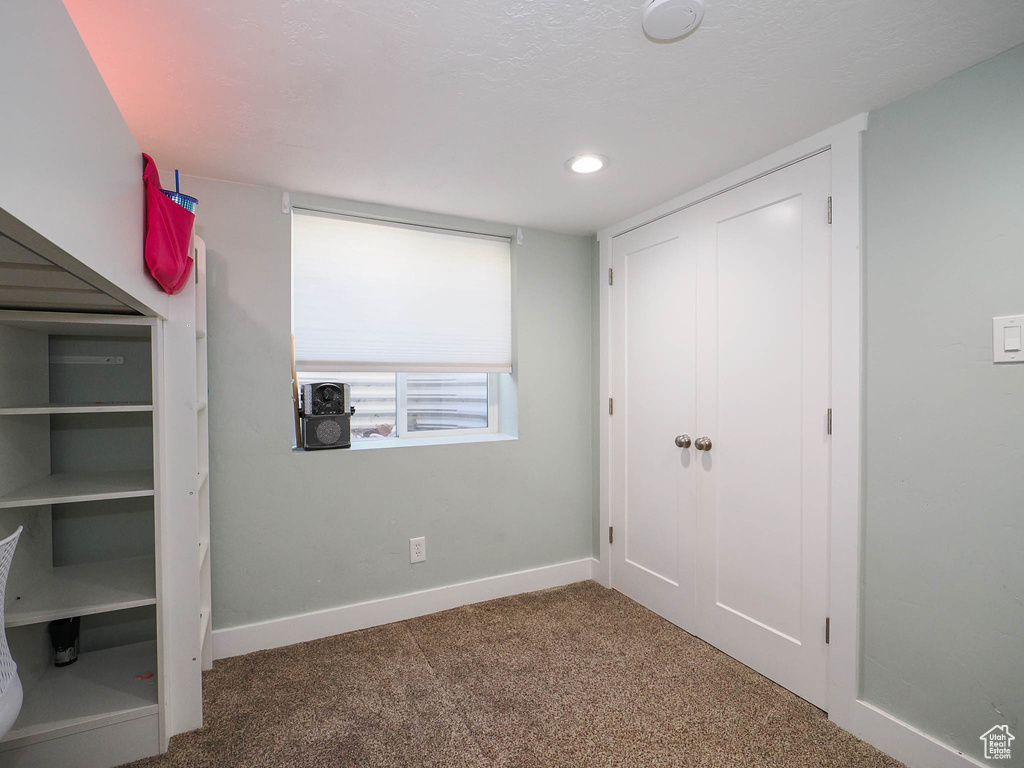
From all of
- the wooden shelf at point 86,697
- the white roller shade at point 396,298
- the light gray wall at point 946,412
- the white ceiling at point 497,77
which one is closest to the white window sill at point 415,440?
the white roller shade at point 396,298

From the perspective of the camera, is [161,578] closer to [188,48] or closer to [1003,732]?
[188,48]

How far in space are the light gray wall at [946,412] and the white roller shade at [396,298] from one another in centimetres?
187

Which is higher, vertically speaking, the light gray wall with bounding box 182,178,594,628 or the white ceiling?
the white ceiling

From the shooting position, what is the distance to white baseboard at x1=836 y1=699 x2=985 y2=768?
152cm

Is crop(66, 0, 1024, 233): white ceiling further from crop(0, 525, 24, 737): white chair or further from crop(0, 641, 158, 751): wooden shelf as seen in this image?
crop(0, 641, 158, 751): wooden shelf

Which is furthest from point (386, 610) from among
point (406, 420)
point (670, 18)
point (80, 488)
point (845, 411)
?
point (670, 18)

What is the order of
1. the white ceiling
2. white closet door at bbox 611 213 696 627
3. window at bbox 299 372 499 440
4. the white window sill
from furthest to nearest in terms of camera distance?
window at bbox 299 372 499 440 < the white window sill < white closet door at bbox 611 213 696 627 < the white ceiling

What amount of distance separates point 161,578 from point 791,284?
8.38 ft

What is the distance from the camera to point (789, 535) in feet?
6.63

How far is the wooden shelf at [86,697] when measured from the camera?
5.11ft

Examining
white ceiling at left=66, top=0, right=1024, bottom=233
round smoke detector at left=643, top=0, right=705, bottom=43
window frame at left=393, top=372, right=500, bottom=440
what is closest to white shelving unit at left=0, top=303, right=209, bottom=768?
white ceiling at left=66, top=0, right=1024, bottom=233

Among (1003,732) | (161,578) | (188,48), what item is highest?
(188,48)

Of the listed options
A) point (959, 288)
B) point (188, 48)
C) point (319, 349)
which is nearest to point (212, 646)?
point (319, 349)

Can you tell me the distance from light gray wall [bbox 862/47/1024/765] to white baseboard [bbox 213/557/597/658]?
1.66 m
